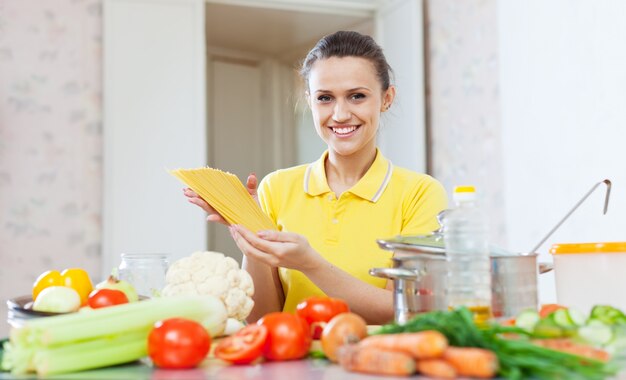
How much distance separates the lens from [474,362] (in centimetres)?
98

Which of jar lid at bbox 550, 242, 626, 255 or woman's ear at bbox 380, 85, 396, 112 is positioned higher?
woman's ear at bbox 380, 85, 396, 112

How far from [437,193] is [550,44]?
191 cm

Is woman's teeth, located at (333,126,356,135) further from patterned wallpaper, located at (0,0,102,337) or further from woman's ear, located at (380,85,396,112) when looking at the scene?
patterned wallpaper, located at (0,0,102,337)

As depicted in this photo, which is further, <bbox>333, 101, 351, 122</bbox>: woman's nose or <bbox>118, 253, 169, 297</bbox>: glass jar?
<bbox>333, 101, 351, 122</bbox>: woman's nose

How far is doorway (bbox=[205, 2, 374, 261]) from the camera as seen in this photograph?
6.04m

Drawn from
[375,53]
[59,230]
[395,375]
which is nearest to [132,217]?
[59,230]

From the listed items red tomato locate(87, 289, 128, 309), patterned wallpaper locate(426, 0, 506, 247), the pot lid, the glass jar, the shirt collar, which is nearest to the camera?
the pot lid

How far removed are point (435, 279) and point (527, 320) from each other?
0.16 meters

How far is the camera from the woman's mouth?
6.81ft

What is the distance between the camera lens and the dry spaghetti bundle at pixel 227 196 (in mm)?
1617

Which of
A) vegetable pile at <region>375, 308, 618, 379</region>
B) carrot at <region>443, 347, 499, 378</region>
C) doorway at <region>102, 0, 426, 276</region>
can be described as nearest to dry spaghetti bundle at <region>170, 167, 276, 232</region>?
vegetable pile at <region>375, 308, 618, 379</region>

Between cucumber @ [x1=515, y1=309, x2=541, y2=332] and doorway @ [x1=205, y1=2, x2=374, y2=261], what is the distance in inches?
186

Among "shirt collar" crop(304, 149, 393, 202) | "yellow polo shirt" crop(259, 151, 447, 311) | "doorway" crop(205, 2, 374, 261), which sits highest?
"doorway" crop(205, 2, 374, 261)

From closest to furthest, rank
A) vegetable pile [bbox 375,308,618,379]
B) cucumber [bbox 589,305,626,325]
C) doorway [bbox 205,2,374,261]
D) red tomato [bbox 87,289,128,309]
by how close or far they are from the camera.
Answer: vegetable pile [bbox 375,308,618,379], cucumber [bbox 589,305,626,325], red tomato [bbox 87,289,128,309], doorway [bbox 205,2,374,261]
